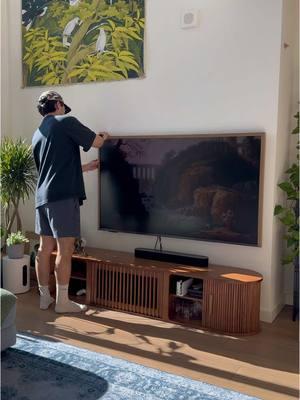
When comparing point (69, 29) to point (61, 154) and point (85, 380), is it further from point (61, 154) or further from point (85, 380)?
point (85, 380)

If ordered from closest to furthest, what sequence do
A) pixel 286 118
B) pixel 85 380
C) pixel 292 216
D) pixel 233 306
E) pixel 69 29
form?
pixel 85 380, pixel 233 306, pixel 292 216, pixel 286 118, pixel 69 29

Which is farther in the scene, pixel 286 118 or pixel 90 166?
pixel 90 166

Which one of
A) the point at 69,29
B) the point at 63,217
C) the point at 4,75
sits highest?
the point at 69,29

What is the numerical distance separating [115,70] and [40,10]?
3.40 feet

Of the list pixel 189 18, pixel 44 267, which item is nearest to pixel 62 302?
pixel 44 267

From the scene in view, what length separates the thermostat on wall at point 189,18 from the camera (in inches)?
119

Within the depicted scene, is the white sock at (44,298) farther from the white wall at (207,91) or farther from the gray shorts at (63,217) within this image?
the white wall at (207,91)

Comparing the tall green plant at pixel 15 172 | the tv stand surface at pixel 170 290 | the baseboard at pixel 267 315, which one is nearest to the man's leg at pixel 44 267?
the tv stand surface at pixel 170 290

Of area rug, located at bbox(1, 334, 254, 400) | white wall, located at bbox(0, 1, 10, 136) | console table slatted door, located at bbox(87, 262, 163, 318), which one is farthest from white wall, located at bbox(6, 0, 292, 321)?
area rug, located at bbox(1, 334, 254, 400)

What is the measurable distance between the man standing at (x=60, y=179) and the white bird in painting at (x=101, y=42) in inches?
30.3

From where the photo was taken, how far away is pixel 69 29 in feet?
11.9

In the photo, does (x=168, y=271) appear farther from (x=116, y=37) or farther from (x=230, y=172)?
(x=116, y=37)

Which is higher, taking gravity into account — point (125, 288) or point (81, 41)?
point (81, 41)

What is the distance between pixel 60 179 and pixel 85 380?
1.35 m
